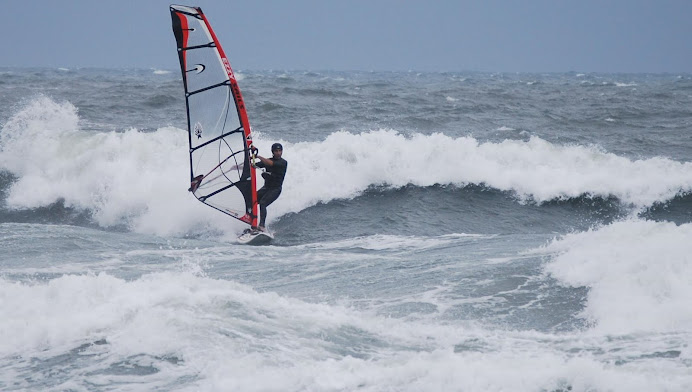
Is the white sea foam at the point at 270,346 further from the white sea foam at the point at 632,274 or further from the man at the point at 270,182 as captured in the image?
the man at the point at 270,182

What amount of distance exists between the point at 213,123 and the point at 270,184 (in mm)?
1050

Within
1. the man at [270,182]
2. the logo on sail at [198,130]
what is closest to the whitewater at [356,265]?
the man at [270,182]

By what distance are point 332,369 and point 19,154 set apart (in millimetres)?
10895

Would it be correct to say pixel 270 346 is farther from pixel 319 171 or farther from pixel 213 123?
pixel 319 171

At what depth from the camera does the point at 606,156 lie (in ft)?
44.6

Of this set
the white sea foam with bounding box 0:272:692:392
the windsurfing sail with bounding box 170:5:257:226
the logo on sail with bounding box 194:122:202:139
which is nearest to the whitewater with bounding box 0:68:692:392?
the white sea foam with bounding box 0:272:692:392

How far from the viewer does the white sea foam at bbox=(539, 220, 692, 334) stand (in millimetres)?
5242

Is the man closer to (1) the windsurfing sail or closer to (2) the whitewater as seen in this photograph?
(1) the windsurfing sail

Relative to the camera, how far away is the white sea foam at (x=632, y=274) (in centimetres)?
524

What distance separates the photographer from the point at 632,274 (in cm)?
585

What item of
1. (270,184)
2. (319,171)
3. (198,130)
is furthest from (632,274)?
(319,171)

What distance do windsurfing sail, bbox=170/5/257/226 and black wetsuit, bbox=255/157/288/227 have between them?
0.10m

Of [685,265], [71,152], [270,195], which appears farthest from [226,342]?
[71,152]

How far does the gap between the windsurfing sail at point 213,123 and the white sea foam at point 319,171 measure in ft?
3.59
